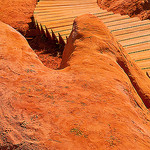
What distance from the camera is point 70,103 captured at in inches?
80.0

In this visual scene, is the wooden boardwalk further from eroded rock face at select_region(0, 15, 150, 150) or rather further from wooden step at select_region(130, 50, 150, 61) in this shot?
eroded rock face at select_region(0, 15, 150, 150)

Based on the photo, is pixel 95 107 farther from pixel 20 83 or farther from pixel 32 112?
pixel 20 83

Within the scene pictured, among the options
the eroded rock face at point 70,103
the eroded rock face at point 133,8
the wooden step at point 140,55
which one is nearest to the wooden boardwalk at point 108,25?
A: the wooden step at point 140,55

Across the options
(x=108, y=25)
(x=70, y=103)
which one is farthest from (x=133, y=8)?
(x=70, y=103)

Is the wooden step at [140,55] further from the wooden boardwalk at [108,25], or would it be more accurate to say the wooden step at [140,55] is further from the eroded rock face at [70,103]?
the eroded rock face at [70,103]

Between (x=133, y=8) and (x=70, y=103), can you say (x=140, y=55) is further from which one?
(x=133, y=8)

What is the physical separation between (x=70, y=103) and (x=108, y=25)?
436 centimetres

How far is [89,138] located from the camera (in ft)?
5.75

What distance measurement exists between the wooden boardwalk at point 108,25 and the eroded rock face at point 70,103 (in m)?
1.80

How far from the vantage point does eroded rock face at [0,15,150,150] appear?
1.75 meters

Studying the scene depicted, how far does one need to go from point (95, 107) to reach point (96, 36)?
1.29 m

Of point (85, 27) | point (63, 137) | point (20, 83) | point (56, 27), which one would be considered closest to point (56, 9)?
point (56, 27)

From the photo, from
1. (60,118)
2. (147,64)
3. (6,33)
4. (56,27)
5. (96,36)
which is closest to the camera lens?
(60,118)

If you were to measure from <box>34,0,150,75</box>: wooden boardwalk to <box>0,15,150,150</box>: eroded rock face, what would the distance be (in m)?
1.80
